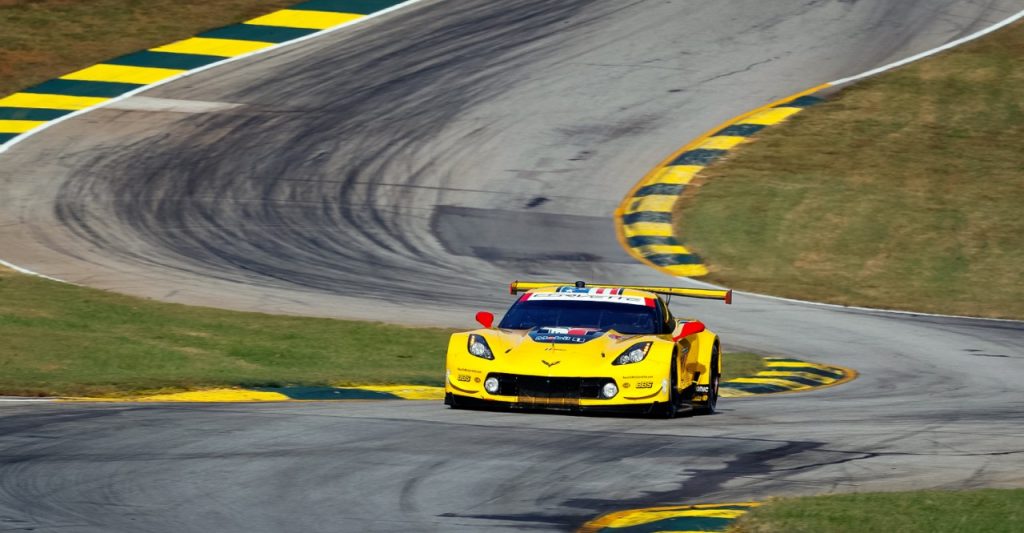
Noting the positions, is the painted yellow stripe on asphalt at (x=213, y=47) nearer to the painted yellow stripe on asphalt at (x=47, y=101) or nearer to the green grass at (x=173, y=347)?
the painted yellow stripe on asphalt at (x=47, y=101)

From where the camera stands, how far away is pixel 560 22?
35625 millimetres

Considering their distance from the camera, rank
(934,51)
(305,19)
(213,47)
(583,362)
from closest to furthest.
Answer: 1. (583,362)
2. (213,47)
3. (934,51)
4. (305,19)

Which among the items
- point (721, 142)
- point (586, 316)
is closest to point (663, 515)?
point (586, 316)

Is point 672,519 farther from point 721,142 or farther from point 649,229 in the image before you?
point 721,142

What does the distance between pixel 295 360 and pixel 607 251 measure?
9194mm

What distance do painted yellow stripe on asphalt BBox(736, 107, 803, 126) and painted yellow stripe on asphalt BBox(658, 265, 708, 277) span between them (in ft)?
22.7

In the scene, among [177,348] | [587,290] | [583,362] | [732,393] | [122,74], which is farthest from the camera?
[122,74]

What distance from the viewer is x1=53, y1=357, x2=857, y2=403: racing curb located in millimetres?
14094

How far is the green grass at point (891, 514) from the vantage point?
7992 mm

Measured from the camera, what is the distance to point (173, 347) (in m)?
16.5

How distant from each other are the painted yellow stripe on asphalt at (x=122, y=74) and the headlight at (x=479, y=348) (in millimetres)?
19998

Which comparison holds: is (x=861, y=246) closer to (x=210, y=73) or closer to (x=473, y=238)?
(x=473, y=238)

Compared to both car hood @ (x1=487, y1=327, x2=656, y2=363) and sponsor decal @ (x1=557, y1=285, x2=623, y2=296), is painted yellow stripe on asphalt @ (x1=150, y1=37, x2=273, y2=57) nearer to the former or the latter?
sponsor decal @ (x1=557, y1=285, x2=623, y2=296)

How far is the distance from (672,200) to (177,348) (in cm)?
1273
